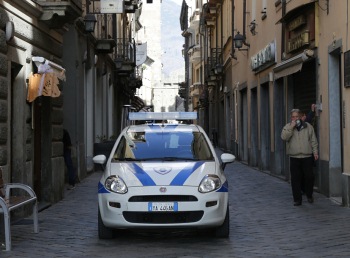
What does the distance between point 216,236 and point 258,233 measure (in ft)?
2.45

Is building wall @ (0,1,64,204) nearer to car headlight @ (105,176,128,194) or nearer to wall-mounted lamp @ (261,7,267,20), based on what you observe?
car headlight @ (105,176,128,194)

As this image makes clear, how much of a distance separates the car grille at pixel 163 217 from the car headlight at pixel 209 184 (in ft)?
0.98

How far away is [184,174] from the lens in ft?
29.1

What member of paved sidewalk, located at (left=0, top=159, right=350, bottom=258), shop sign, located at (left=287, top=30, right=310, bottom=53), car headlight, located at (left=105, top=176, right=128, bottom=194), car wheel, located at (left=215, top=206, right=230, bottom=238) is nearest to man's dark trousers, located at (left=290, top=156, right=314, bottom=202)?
paved sidewalk, located at (left=0, top=159, right=350, bottom=258)

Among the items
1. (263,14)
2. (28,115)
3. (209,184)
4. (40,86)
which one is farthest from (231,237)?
(263,14)

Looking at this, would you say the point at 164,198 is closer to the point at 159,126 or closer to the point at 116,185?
the point at 116,185

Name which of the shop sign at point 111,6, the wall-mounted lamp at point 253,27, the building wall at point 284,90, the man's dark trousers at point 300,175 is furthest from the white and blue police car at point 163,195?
the wall-mounted lamp at point 253,27

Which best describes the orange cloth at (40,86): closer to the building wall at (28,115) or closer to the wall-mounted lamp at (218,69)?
the building wall at (28,115)

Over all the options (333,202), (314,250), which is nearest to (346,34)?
(333,202)

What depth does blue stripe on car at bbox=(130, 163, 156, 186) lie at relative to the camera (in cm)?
872

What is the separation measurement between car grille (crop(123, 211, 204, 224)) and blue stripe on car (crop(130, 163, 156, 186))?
1.24 feet

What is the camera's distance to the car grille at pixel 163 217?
28.3 ft

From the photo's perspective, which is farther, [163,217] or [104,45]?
[104,45]

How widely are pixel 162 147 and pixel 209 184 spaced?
130cm
